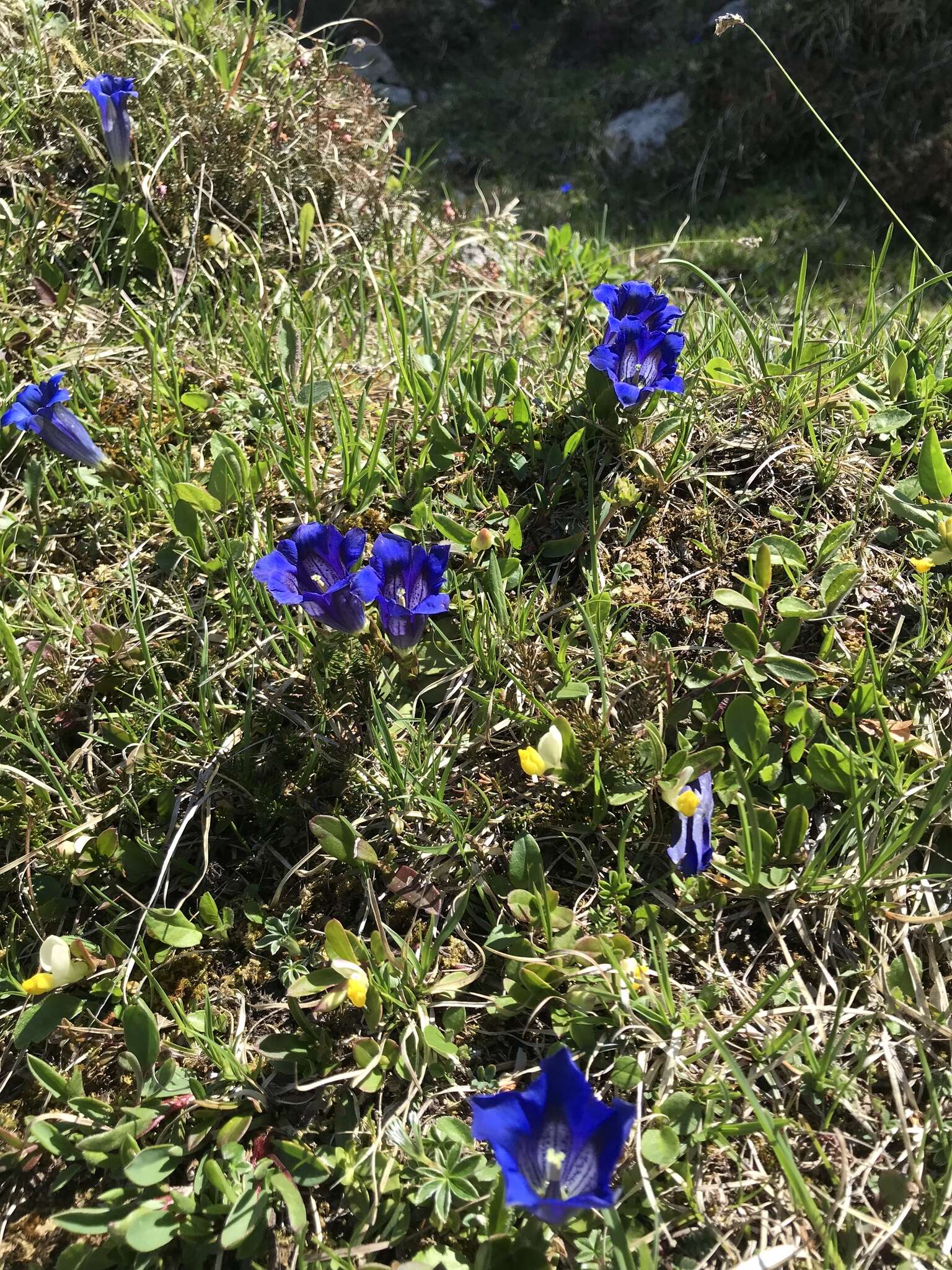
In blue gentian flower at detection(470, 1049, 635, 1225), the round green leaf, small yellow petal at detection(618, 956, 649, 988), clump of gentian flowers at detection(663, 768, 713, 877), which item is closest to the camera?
blue gentian flower at detection(470, 1049, 635, 1225)

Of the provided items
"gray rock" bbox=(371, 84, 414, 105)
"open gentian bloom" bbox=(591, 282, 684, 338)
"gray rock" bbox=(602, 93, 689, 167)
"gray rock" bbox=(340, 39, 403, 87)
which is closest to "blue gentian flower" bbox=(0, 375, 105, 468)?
"open gentian bloom" bbox=(591, 282, 684, 338)

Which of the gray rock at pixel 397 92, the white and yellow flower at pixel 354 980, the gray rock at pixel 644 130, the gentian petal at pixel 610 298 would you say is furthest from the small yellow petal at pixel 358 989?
the gray rock at pixel 397 92

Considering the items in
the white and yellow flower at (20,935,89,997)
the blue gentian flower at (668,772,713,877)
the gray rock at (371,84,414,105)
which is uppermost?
the blue gentian flower at (668,772,713,877)

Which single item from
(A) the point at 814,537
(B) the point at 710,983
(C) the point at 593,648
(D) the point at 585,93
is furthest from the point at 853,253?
(B) the point at 710,983

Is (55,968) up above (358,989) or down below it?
below

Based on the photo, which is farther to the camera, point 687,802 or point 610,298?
point 610,298

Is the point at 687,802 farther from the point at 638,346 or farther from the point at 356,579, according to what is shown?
the point at 638,346

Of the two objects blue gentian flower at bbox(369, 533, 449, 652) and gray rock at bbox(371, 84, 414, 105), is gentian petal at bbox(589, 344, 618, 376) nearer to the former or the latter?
blue gentian flower at bbox(369, 533, 449, 652)

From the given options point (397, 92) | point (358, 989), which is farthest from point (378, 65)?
point (358, 989)
